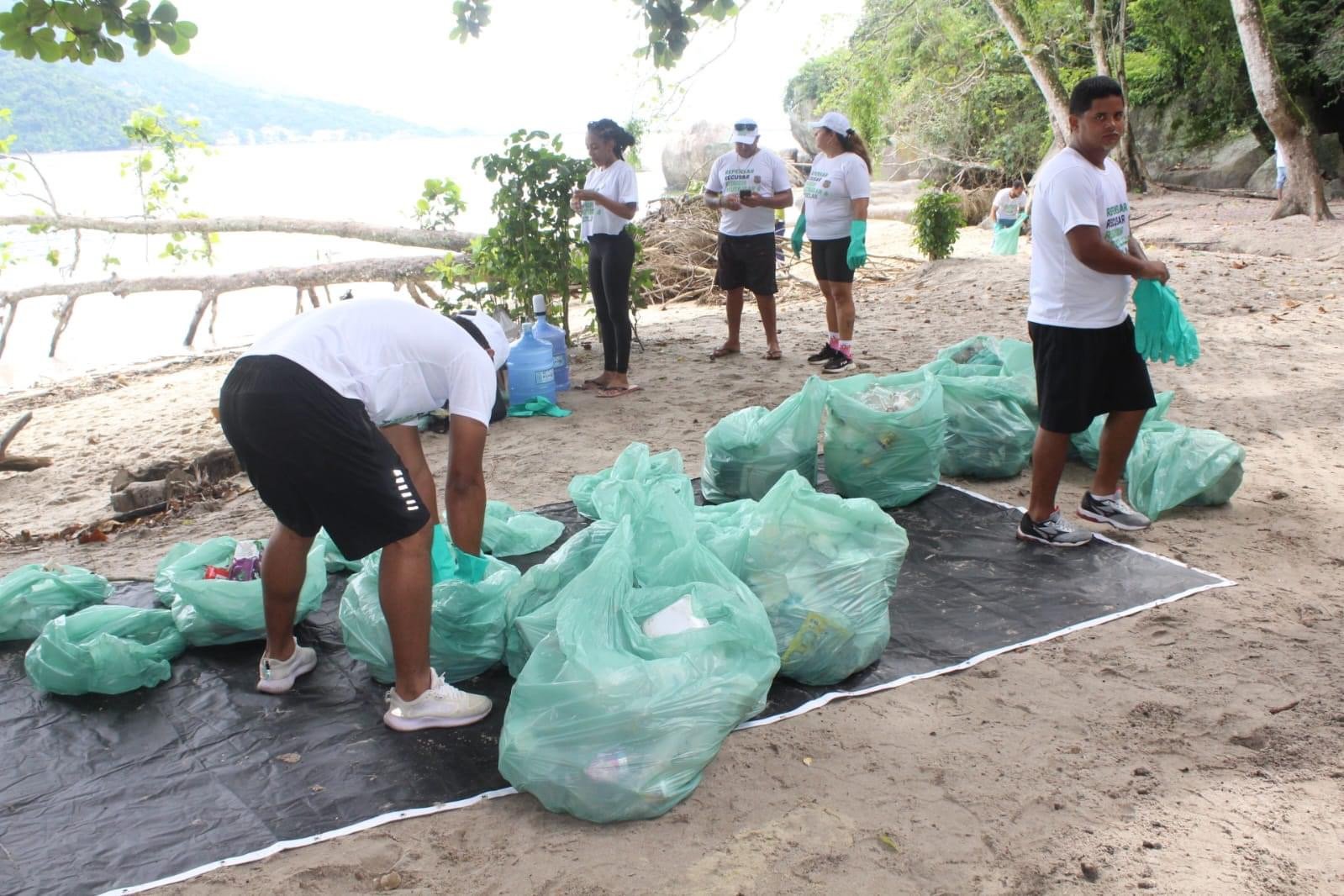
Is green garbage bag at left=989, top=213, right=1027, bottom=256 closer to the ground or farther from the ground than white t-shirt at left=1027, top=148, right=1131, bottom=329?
closer to the ground

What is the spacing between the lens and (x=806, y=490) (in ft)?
9.76

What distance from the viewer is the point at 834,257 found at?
6086 mm

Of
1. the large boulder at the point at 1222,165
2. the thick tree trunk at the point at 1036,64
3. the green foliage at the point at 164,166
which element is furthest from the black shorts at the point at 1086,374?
the large boulder at the point at 1222,165

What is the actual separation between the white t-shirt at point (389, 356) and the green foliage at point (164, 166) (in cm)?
1017

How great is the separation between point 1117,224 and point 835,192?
2875 mm

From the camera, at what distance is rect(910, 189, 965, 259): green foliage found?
10.4 m

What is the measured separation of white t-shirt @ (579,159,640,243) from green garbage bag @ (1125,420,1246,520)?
10.5ft

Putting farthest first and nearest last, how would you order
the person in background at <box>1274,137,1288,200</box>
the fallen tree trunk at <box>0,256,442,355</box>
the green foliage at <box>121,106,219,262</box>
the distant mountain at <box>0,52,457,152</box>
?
the distant mountain at <box>0,52,457,152</box> → the green foliage at <box>121,106,219,262</box> → the person in background at <box>1274,137,1288,200</box> → the fallen tree trunk at <box>0,256,442,355</box>

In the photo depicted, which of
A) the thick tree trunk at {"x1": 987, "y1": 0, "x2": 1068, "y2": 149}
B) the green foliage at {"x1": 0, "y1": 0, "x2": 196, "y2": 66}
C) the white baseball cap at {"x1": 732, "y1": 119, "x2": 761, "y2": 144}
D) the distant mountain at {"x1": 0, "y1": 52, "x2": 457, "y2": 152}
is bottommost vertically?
the white baseball cap at {"x1": 732, "y1": 119, "x2": 761, "y2": 144}

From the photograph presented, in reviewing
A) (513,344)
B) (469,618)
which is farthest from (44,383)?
(469,618)

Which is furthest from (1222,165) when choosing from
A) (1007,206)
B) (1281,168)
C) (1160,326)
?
(1160,326)

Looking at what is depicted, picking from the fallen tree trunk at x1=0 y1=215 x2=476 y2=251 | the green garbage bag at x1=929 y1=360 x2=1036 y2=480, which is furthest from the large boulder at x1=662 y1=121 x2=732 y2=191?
the green garbage bag at x1=929 y1=360 x2=1036 y2=480

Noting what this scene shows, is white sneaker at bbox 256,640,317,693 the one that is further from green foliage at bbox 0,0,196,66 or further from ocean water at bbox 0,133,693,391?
green foliage at bbox 0,0,196,66

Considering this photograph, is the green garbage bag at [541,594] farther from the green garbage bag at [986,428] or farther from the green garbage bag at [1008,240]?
the green garbage bag at [1008,240]
